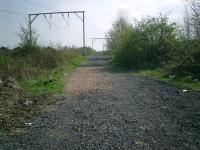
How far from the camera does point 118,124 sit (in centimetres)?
980

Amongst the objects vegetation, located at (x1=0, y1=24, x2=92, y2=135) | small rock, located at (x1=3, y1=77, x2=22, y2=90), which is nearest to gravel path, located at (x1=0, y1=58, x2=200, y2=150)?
vegetation, located at (x1=0, y1=24, x2=92, y2=135)

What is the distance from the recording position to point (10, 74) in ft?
68.4

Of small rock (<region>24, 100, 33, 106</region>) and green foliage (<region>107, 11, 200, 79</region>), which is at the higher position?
green foliage (<region>107, 11, 200, 79</region>)

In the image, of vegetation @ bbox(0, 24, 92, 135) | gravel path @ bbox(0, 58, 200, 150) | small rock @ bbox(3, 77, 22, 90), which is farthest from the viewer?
small rock @ bbox(3, 77, 22, 90)

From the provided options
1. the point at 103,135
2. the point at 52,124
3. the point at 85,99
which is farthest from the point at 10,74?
the point at 103,135

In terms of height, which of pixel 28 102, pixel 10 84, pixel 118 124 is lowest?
pixel 118 124

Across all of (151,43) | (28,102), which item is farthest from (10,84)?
(151,43)

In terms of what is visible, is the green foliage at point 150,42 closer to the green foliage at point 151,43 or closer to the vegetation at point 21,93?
the green foliage at point 151,43

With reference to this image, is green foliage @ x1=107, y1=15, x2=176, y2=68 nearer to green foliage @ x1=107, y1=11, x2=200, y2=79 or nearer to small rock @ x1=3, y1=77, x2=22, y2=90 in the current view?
green foliage @ x1=107, y1=11, x2=200, y2=79

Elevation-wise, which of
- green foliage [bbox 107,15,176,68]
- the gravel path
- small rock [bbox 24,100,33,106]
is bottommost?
the gravel path

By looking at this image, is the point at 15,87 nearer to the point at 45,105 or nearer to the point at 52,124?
the point at 45,105

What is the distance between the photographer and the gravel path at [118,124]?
26.0 ft

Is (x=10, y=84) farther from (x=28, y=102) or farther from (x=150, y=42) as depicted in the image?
(x=150, y=42)

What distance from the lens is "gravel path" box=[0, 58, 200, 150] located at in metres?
7.93
